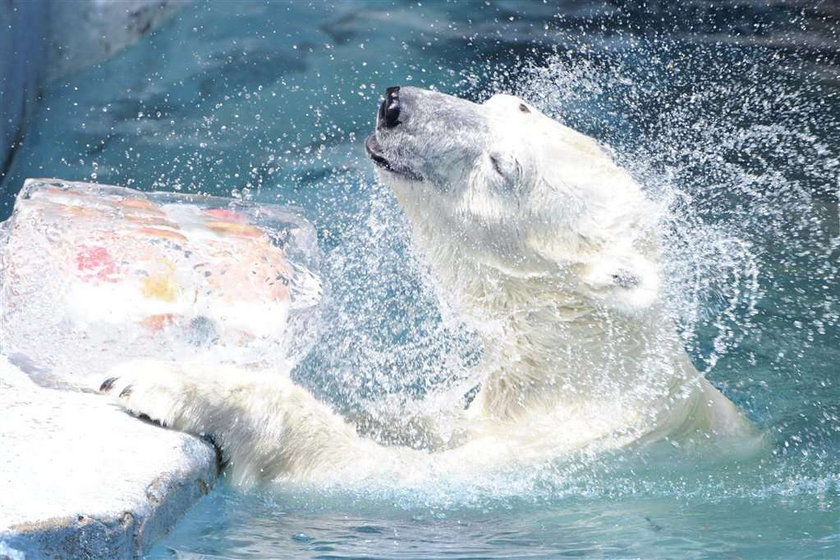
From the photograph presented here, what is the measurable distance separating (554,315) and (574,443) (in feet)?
1.03

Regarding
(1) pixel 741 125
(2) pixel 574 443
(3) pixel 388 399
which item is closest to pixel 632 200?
(2) pixel 574 443

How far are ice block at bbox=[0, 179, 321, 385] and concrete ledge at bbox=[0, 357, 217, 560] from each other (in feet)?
2.16

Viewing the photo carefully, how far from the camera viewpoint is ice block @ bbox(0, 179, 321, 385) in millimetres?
3098

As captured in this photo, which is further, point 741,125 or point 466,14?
point 466,14

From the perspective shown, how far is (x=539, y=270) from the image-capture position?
261 centimetres

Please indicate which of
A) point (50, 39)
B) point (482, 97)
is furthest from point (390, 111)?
point (50, 39)

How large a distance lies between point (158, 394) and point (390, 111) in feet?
2.86

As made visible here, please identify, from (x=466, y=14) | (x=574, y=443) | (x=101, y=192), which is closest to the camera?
(x=574, y=443)

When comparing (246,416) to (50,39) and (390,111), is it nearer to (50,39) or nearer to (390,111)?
(390,111)

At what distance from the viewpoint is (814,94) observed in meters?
5.80

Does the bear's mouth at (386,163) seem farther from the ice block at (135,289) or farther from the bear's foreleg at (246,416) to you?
the ice block at (135,289)

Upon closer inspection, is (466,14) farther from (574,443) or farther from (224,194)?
(574,443)

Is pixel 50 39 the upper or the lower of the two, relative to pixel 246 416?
upper

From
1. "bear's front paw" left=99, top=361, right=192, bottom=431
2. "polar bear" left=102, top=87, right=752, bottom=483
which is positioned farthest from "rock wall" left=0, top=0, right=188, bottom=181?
"bear's front paw" left=99, top=361, right=192, bottom=431
